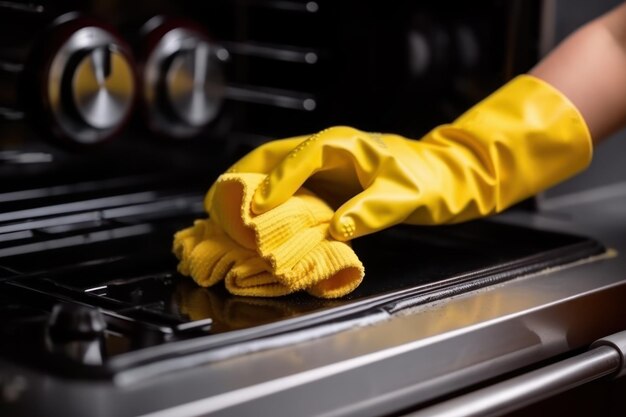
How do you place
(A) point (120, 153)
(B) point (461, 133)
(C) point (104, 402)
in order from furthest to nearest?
1. (A) point (120, 153)
2. (B) point (461, 133)
3. (C) point (104, 402)

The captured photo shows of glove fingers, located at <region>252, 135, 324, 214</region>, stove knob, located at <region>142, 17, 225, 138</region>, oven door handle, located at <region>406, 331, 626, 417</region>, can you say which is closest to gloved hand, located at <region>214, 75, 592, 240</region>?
glove fingers, located at <region>252, 135, 324, 214</region>

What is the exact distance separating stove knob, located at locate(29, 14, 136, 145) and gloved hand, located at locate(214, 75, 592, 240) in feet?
0.74

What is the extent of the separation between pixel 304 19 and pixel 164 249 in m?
0.46

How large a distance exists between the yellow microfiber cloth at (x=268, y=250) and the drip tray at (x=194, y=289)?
0.04ft

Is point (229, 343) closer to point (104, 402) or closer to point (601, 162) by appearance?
point (104, 402)

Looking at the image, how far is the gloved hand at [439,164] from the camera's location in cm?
78

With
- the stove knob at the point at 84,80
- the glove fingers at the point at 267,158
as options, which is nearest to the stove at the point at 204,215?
the stove knob at the point at 84,80

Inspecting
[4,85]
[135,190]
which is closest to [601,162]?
[135,190]

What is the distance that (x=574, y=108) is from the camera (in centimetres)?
92

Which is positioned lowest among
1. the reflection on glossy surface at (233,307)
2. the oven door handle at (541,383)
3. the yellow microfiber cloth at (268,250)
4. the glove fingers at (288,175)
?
the oven door handle at (541,383)

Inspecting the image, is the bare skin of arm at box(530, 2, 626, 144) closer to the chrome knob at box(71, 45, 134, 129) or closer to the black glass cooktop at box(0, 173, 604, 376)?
the black glass cooktop at box(0, 173, 604, 376)

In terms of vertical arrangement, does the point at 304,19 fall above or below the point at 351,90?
above

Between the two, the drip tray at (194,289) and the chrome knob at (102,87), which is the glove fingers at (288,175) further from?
the chrome knob at (102,87)

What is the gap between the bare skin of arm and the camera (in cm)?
94
